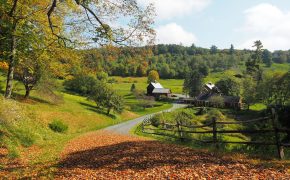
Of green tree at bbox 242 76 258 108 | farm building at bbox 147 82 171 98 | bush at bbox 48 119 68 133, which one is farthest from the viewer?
farm building at bbox 147 82 171 98

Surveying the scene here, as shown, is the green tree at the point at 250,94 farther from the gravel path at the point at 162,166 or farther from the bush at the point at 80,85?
the gravel path at the point at 162,166

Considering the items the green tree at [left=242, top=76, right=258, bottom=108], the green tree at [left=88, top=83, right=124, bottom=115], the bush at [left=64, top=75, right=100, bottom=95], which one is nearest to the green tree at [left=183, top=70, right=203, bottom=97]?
the green tree at [left=242, top=76, right=258, bottom=108]

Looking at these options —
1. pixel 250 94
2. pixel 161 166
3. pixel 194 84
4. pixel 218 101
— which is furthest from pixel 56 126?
pixel 194 84

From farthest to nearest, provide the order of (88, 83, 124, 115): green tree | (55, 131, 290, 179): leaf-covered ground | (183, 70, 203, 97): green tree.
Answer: (183, 70, 203, 97): green tree
(88, 83, 124, 115): green tree
(55, 131, 290, 179): leaf-covered ground

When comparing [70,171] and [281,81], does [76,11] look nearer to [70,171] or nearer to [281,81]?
[70,171]

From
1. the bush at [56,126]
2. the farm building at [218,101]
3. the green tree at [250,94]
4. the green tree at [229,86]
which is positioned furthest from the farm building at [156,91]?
the bush at [56,126]

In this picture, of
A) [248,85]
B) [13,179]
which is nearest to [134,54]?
[13,179]

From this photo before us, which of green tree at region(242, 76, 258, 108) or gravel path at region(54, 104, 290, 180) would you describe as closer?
gravel path at region(54, 104, 290, 180)

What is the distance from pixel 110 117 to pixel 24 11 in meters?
48.5

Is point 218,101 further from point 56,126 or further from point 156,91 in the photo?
point 56,126

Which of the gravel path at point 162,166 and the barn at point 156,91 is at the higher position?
the gravel path at point 162,166

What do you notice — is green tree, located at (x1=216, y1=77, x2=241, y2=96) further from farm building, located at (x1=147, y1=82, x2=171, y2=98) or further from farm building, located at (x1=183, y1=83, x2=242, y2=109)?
farm building, located at (x1=147, y1=82, x2=171, y2=98)

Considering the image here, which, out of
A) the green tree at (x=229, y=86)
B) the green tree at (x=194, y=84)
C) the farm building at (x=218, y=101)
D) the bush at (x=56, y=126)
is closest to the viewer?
the bush at (x=56, y=126)

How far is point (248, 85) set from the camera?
111000 millimetres
